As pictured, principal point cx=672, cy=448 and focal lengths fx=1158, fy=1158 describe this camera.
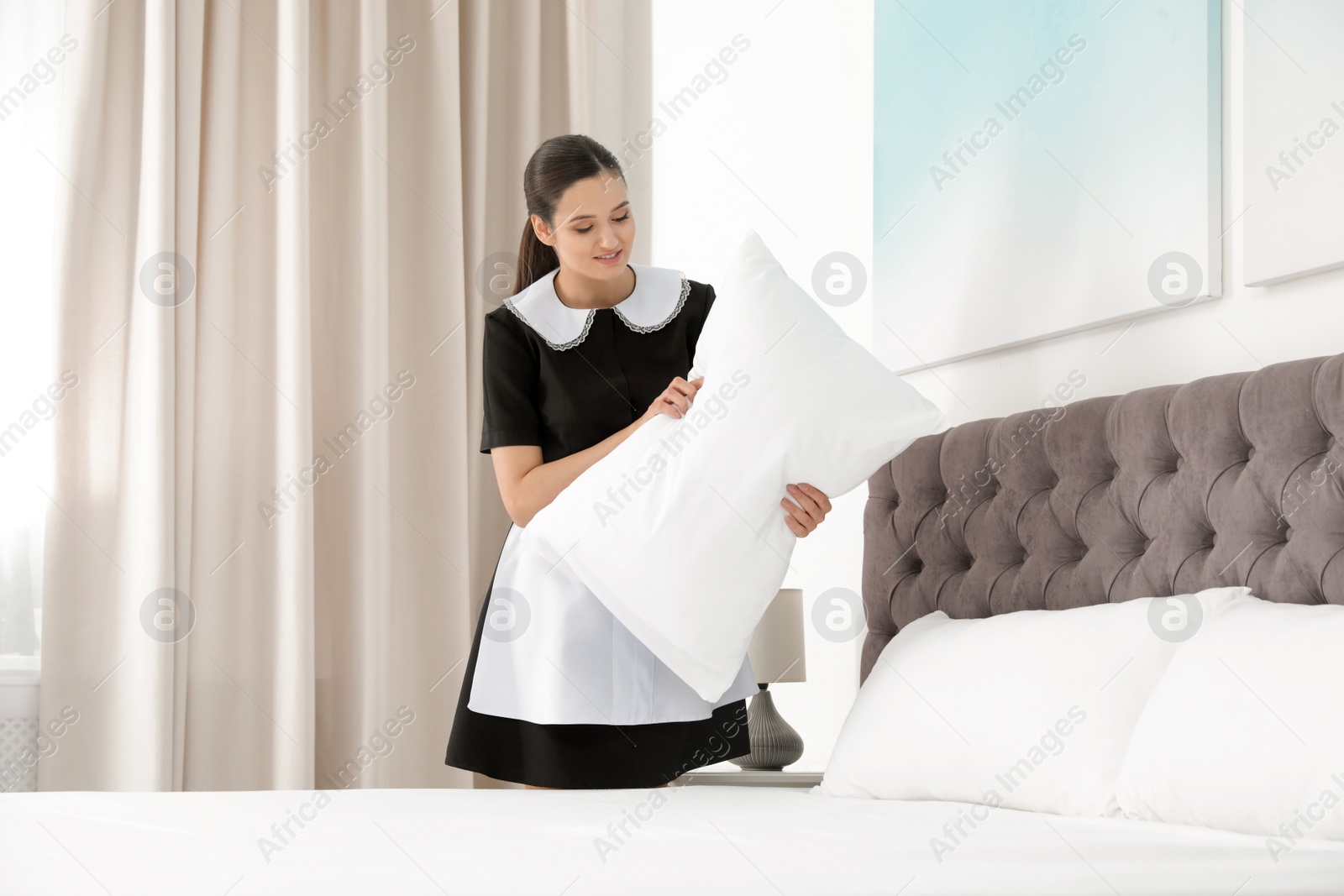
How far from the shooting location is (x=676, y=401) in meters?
1.60

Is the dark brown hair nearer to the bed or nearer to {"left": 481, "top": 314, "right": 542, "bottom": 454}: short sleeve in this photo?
{"left": 481, "top": 314, "right": 542, "bottom": 454}: short sleeve

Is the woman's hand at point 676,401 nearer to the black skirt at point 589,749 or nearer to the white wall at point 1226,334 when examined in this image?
the black skirt at point 589,749

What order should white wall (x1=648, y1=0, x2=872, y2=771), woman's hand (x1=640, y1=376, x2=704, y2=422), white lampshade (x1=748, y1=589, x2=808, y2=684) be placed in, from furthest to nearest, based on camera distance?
white wall (x1=648, y1=0, x2=872, y2=771)
white lampshade (x1=748, y1=589, x2=808, y2=684)
woman's hand (x1=640, y1=376, x2=704, y2=422)

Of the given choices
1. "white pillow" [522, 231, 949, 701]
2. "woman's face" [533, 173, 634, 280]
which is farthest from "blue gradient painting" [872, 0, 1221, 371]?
"woman's face" [533, 173, 634, 280]

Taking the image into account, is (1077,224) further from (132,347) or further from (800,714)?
(132,347)

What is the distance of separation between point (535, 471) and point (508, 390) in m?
0.14

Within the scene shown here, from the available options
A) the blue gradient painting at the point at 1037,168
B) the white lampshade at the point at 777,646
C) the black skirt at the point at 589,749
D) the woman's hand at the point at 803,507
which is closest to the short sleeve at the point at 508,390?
the black skirt at the point at 589,749

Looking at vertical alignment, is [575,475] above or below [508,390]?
below

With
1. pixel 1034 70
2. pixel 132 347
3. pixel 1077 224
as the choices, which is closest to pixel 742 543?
pixel 1077 224

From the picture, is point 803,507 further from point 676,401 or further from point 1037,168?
point 1037,168

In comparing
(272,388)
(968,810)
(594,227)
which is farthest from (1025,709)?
(272,388)

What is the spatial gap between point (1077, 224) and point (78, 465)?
2.18 meters

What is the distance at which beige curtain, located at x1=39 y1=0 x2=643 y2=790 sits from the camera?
2615mm

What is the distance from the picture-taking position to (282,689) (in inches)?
107
